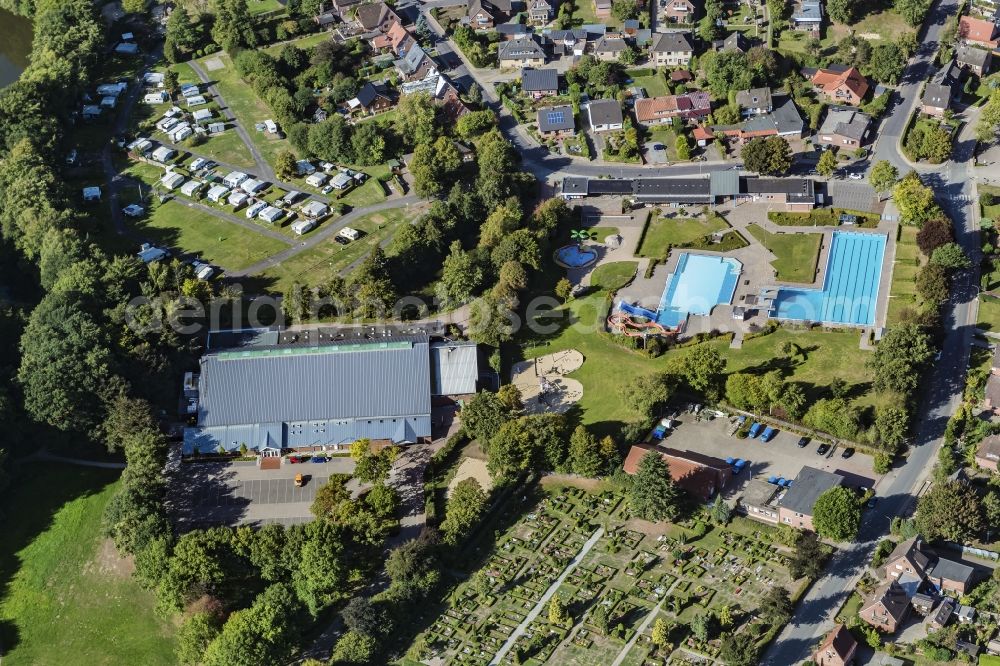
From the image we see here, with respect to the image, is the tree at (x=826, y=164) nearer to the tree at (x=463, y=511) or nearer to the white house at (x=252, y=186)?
the tree at (x=463, y=511)

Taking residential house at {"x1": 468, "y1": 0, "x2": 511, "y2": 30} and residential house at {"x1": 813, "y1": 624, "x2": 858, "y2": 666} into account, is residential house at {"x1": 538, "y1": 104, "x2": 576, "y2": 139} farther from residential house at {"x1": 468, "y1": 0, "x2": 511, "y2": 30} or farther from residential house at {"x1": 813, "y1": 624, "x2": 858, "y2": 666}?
residential house at {"x1": 813, "y1": 624, "x2": 858, "y2": 666}

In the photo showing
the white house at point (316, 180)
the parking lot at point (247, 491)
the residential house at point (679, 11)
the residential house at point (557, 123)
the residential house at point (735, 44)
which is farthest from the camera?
the residential house at point (679, 11)

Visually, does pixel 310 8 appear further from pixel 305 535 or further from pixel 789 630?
pixel 789 630

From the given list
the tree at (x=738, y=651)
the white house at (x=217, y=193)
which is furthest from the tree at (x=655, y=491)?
the white house at (x=217, y=193)

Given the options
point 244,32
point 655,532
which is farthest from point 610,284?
point 244,32

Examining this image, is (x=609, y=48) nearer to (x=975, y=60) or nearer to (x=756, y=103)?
(x=756, y=103)

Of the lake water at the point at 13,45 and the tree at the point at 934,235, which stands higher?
the tree at the point at 934,235

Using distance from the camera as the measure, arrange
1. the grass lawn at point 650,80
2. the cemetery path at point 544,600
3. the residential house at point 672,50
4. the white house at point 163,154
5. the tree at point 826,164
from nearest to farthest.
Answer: the cemetery path at point 544,600, the tree at point 826,164, the white house at point 163,154, the grass lawn at point 650,80, the residential house at point 672,50

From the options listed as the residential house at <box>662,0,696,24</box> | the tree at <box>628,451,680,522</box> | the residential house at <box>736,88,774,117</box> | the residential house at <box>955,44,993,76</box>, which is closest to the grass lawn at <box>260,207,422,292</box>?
the residential house at <box>736,88,774,117</box>
